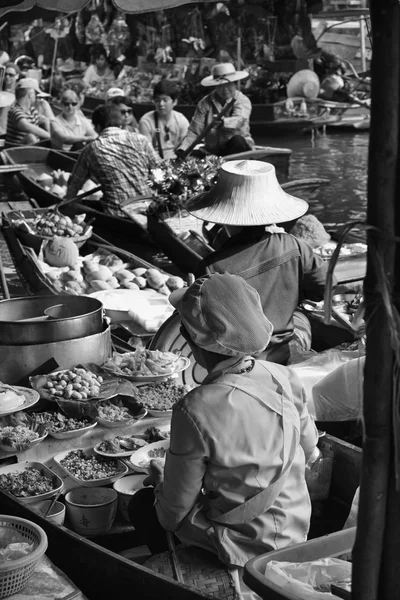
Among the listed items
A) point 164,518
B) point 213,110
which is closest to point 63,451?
point 164,518

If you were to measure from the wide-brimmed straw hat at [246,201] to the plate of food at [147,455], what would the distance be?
3.44ft

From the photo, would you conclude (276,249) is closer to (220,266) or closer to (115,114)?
(220,266)

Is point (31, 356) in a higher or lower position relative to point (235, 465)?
lower

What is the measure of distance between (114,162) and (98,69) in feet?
61.4

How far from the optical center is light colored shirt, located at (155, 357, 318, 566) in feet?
6.84

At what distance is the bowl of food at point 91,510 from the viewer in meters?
2.69

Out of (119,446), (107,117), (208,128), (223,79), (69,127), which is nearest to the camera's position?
(119,446)

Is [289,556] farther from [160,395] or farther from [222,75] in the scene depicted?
[222,75]

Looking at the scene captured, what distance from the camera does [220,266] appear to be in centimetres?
348

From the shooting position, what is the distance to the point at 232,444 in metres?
2.10

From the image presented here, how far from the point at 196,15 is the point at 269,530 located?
865 inches

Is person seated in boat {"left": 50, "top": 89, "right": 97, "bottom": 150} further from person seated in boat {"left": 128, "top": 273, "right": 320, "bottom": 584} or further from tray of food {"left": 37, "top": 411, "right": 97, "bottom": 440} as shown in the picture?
person seated in boat {"left": 128, "top": 273, "right": 320, "bottom": 584}

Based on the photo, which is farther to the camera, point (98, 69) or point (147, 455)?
point (98, 69)

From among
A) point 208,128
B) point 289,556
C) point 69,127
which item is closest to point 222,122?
point 208,128
